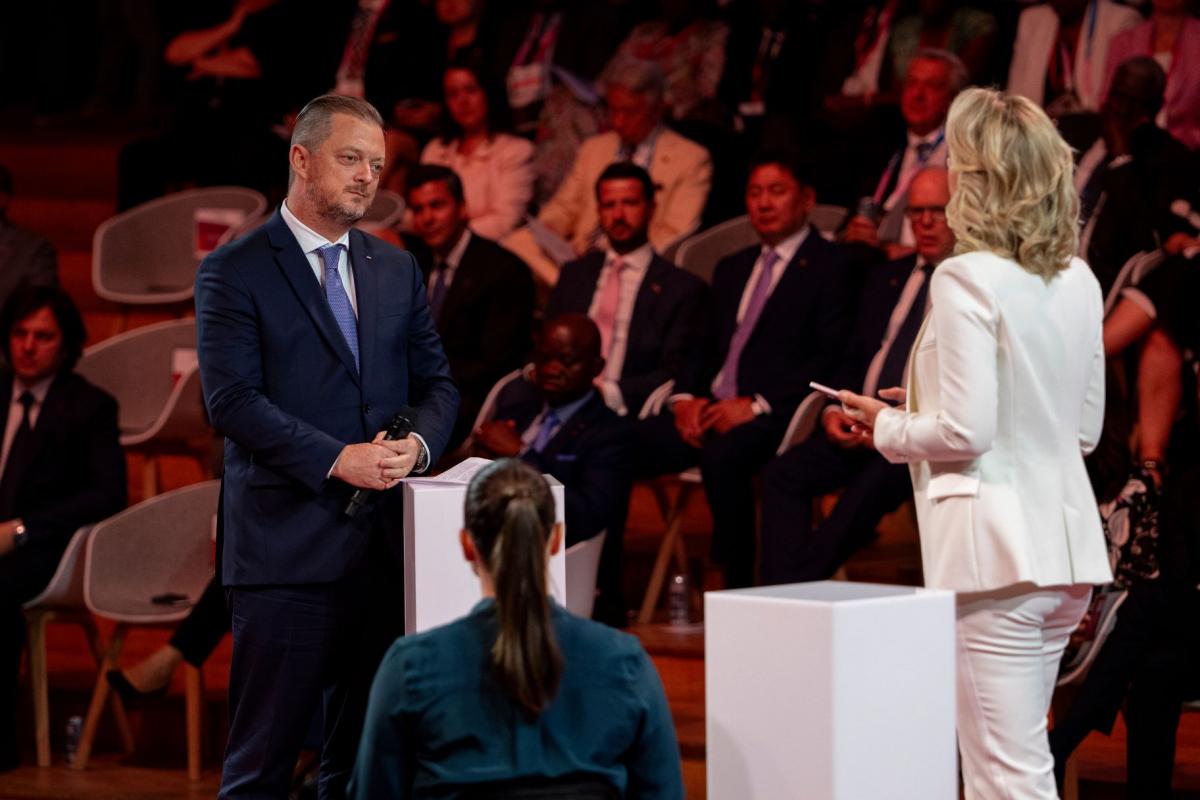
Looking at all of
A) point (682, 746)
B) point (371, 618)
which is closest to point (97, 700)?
point (682, 746)

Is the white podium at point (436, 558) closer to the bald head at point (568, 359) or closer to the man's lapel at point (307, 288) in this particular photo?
the man's lapel at point (307, 288)

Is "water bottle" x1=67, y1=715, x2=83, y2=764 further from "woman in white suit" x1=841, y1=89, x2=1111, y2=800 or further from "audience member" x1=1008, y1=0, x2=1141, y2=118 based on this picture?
"audience member" x1=1008, y1=0, x2=1141, y2=118

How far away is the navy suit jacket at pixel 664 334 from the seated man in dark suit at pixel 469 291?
1.62 feet

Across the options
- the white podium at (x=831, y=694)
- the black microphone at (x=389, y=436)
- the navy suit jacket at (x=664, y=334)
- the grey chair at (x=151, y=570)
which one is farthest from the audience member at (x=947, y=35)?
the white podium at (x=831, y=694)

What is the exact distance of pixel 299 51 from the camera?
8320 mm

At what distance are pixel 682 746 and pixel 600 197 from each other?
2190 mm

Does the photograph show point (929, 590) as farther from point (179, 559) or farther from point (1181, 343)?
point (179, 559)

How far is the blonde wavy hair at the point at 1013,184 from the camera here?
262 centimetres

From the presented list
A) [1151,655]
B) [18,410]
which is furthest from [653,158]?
[1151,655]

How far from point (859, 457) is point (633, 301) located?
1147 millimetres

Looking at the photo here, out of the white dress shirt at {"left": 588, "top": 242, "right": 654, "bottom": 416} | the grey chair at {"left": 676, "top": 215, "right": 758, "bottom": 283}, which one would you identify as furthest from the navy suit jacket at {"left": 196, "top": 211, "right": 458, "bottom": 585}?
the grey chair at {"left": 676, "top": 215, "right": 758, "bottom": 283}

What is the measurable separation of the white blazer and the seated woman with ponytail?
0.67 meters

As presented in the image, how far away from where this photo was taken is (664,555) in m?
5.42

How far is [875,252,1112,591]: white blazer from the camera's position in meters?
2.59
